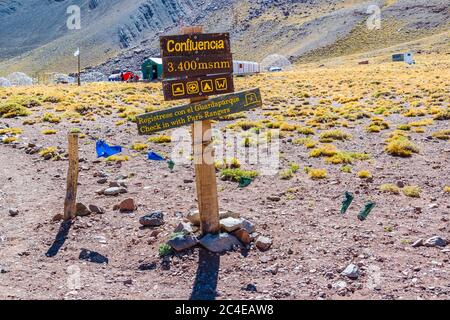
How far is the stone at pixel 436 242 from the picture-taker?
7.93 metres

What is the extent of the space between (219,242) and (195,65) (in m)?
2.88

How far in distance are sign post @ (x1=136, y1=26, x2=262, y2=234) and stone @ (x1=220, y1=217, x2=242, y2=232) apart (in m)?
0.22

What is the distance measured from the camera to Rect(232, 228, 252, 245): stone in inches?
321

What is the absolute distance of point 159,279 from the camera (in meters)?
7.17

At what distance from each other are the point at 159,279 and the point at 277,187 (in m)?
5.42

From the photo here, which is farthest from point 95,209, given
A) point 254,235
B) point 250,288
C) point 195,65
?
point 250,288

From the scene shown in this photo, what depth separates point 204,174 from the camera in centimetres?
792

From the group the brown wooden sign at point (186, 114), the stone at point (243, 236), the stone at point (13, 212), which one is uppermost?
the brown wooden sign at point (186, 114)

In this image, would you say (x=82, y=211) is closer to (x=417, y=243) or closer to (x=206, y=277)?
(x=206, y=277)

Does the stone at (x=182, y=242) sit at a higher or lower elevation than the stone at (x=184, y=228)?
lower

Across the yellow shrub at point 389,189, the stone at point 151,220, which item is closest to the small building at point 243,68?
the yellow shrub at point 389,189

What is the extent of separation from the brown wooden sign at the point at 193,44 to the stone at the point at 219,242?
2.98 metres

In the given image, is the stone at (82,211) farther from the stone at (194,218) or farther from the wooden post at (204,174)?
the wooden post at (204,174)

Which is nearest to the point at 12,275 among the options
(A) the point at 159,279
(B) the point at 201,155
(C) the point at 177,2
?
(A) the point at 159,279
